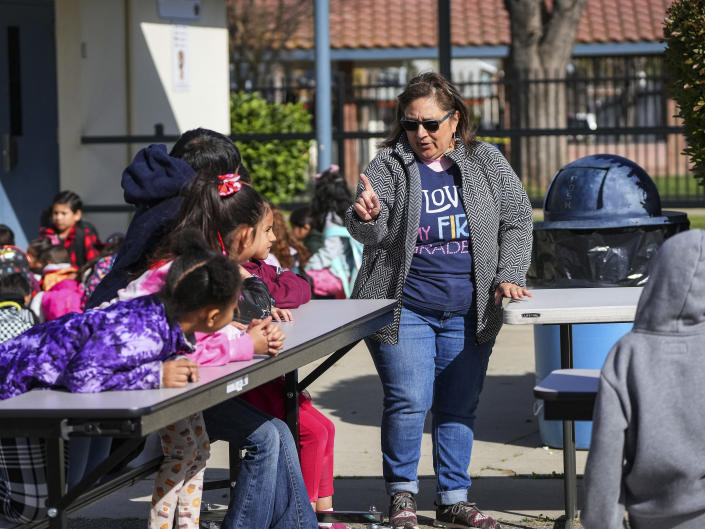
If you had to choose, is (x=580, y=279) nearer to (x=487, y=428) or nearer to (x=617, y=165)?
(x=617, y=165)

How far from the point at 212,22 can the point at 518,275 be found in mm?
7487

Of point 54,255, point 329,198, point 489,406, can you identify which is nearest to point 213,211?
point 489,406

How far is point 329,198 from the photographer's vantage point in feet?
29.3

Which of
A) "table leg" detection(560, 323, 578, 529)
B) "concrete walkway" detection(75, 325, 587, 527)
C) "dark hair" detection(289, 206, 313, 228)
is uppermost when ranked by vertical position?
"dark hair" detection(289, 206, 313, 228)

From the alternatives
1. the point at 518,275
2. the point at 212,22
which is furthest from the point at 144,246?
the point at 212,22

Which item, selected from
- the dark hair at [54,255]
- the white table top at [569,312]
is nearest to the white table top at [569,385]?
the white table top at [569,312]

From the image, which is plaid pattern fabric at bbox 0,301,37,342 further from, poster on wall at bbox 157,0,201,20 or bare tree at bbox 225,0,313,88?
bare tree at bbox 225,0,313,88

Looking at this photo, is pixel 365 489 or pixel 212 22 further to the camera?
pixel 212 22

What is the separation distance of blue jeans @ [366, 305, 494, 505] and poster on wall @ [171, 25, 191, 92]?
23.5 feet

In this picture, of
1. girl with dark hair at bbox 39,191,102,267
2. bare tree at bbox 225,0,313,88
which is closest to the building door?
girl with dark hair at bbox 39,191,102,267

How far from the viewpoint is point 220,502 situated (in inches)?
211

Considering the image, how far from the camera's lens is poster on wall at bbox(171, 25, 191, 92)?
1137 cm

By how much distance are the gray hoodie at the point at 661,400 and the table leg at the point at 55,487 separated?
139 centimetres

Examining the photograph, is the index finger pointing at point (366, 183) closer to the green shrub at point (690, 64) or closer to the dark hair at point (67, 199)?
the green shrub at point (690, 64)
